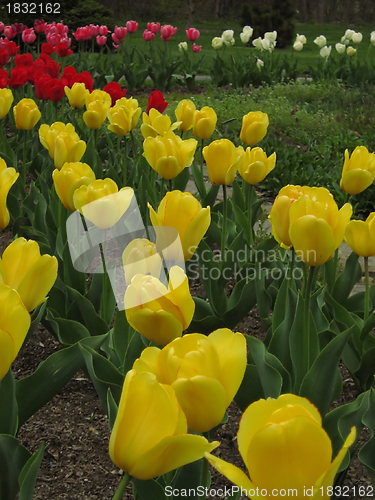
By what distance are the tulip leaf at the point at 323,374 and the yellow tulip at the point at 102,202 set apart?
604 mm

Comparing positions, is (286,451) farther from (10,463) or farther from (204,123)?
(204,123)

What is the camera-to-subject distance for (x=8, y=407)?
3.89 ft

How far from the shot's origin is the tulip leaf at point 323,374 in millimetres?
1254

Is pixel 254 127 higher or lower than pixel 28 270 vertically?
lower

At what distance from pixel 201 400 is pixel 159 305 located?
23 cm

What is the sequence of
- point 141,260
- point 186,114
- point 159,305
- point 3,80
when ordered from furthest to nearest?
point 3,80 < point 186,114 < point 141,260 < point 159,305

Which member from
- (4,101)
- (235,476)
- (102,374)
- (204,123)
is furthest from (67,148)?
(235,476)

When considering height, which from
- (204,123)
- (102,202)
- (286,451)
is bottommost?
(204,123)

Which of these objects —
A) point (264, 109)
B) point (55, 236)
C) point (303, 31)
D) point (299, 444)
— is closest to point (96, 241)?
point (55, 236)

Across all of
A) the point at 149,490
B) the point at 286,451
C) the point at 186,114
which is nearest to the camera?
the point at 286,451

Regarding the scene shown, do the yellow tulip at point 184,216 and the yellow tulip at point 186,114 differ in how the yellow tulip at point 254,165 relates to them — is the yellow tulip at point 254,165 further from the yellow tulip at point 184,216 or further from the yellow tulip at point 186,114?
the yellow tulip at point 184,216

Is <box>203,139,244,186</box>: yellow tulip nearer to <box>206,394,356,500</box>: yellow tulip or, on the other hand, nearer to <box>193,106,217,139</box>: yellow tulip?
<box>193,106,217,139</box>: yellow tulip

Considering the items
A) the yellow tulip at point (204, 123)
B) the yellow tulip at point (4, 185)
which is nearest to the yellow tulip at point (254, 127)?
the yellow tulip at point (204, 123)

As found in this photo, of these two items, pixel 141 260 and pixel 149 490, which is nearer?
pixel 149 490
